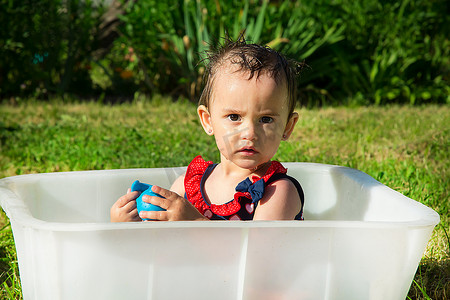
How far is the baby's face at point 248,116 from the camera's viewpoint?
5.47 ft

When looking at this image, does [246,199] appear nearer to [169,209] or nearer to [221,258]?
[169,209]

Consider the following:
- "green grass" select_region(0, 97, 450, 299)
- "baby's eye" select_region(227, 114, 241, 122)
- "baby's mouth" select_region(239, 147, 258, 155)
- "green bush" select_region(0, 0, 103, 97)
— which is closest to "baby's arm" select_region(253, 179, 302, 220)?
"baby's mouth" select_region(239, 147, 258, 155)

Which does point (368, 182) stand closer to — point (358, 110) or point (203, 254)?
point (203, 254)

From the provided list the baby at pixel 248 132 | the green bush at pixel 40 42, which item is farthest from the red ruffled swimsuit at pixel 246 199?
the green bush at pixel 40 42

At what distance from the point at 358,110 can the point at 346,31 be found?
1.21 meters

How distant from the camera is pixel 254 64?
169cm

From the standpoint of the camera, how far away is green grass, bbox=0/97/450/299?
7.70ft

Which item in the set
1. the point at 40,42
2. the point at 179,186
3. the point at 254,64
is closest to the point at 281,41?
the point at 40,42

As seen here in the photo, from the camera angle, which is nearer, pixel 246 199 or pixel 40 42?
pixel 246 199

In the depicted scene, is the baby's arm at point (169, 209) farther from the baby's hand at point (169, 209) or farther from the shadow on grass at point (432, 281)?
the shadow on grass at point (432, 281)

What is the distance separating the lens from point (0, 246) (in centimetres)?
205

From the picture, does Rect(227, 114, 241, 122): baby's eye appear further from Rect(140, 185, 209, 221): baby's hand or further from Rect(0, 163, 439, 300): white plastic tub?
Rect(0, 163, 439, 300): white plastic tub

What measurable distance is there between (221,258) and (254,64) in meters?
0.64

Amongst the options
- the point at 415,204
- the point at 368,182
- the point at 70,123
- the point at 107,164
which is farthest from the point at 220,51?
the point at 70,123
